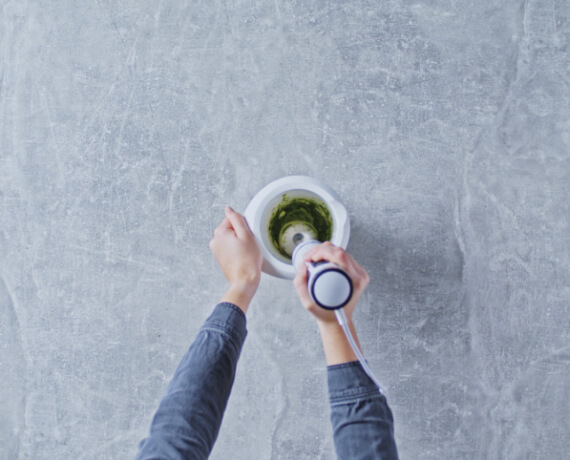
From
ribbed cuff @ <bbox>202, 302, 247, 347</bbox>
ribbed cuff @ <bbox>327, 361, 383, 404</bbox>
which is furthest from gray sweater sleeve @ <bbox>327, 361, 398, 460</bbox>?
ribbed cuff @ <bbox>202, 302, 247, 347</bbox>

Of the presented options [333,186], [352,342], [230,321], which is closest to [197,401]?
[230,321]

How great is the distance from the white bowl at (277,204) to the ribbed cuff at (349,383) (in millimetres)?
152

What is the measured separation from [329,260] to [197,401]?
261mm

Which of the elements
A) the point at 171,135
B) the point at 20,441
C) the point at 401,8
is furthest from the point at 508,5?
the point at 20,441

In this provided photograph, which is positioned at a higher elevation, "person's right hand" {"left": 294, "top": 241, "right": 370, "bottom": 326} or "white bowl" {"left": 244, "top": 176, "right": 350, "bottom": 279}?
"white bowl" {"left": 244, "top": 176, "right": 350, "bottom": 279}

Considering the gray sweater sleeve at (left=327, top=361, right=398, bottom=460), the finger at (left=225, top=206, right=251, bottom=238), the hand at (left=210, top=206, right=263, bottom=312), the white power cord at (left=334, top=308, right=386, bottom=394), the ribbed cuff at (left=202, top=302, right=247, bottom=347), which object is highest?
the finger at (left=225, top=206, right=251, bottom=238)

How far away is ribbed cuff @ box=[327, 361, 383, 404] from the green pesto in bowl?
0.19 meters

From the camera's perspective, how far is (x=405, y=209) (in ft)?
2.90

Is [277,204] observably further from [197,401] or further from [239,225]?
[197,401]

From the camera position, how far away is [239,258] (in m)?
0.73

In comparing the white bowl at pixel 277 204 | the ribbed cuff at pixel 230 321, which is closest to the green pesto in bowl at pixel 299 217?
the white bowl at pixel 277 204

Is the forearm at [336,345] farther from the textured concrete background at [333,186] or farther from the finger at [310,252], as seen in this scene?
the textured concrete background at [333,186]

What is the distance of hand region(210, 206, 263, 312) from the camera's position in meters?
0.72

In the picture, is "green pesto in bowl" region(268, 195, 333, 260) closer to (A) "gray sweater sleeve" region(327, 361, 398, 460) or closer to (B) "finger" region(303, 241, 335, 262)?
(B) "finger" region(303, 241, 335, 262)
